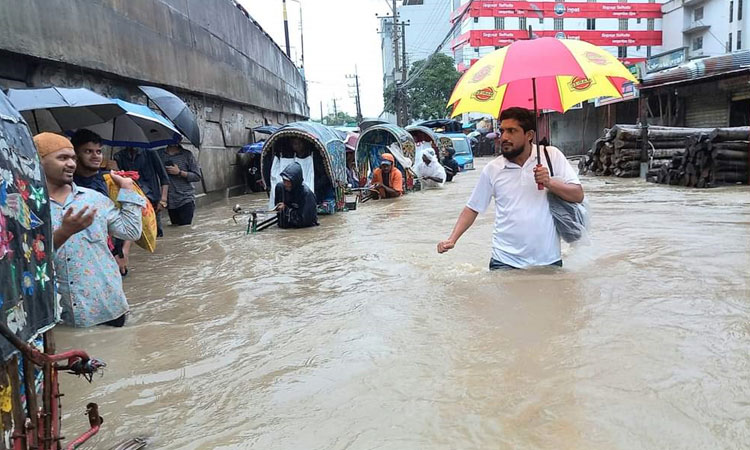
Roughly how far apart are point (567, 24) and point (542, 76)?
1981 inches

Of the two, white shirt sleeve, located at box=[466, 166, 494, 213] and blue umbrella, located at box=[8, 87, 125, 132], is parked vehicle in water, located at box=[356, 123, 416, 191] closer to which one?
blue umbrella, located at box=[8, 87, 125, 132]

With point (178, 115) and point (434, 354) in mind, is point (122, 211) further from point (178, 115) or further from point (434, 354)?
point (178, 115)

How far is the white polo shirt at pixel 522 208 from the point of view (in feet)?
12.6

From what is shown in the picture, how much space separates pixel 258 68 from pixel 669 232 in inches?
604

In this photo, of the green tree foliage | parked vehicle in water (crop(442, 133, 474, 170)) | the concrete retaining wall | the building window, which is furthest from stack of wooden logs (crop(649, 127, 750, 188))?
the building window

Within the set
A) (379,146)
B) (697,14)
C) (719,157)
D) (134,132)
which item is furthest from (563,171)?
(697,14)

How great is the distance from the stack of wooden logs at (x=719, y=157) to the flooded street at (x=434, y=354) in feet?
20.8

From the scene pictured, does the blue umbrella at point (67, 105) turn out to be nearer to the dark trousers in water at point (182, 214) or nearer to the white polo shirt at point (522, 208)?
the dark trousers in water at point (182, 214)

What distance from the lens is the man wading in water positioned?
3.73 m

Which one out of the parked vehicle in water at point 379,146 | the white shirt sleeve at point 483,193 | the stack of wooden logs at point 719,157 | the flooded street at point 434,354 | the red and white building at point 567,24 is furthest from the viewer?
the red and white building at point 567,24

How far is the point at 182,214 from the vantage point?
873 centimetres

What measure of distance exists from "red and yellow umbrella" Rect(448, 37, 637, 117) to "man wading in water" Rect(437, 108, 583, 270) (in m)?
0.29

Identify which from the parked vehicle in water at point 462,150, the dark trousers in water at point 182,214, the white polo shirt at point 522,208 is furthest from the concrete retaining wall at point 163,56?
the parked vehicle in water at point 462,150

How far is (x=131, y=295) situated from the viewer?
203 inches
